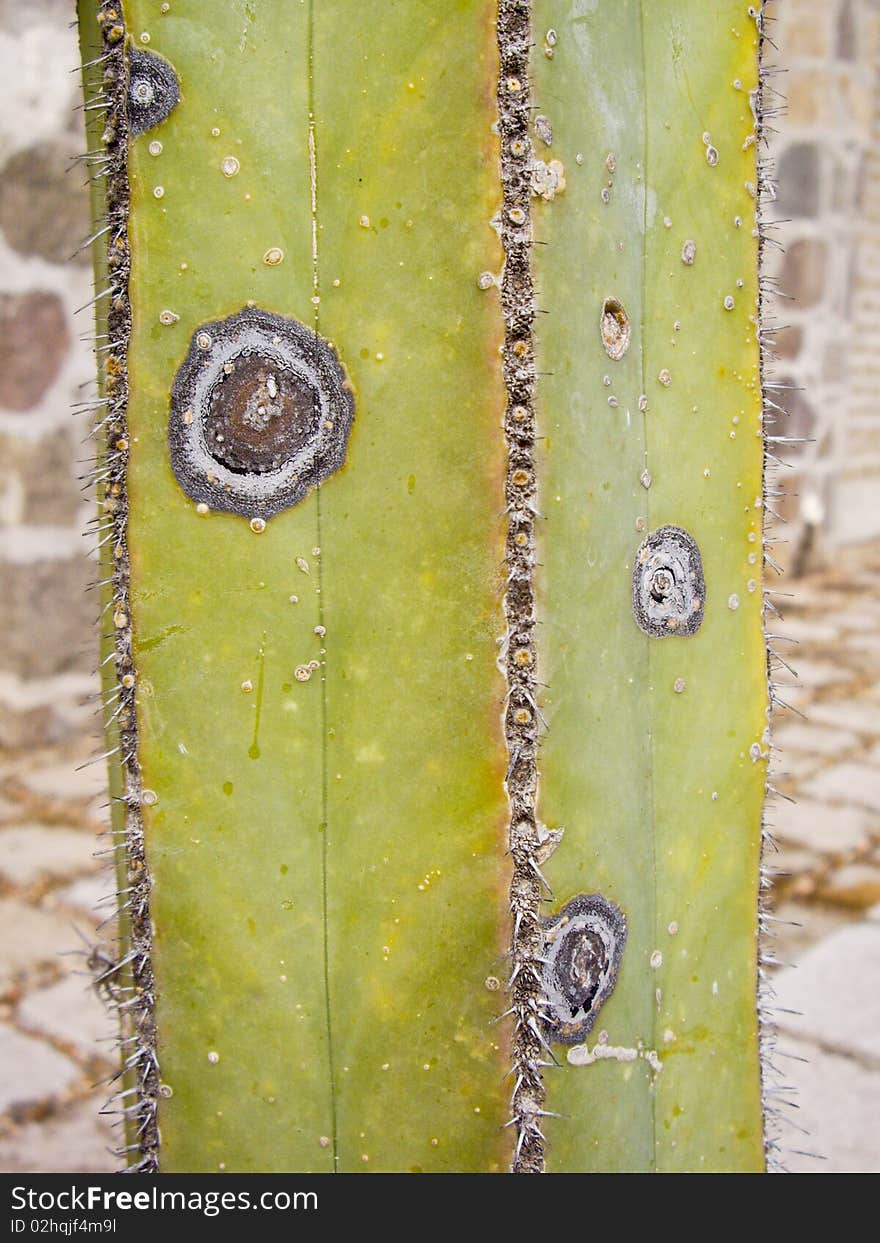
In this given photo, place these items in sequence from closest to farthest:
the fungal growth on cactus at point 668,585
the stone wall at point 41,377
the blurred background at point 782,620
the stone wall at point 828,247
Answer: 1. the fungal growth on cactus at point 668,585
2. the blurred background at point 782,620
3. the stone wall at point 41,377
4. the stone wall at point 828,247

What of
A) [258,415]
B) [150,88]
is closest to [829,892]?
[258,415]

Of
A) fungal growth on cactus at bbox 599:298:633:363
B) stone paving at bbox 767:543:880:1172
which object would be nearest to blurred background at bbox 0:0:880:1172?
stone paving at bbox 767:543:880:1172

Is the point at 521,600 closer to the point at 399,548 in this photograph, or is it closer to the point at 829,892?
the point at 399,548

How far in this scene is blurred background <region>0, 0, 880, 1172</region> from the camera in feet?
5.90

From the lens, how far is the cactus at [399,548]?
0.81 m

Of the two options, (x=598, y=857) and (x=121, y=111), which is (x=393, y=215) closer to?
(x=121, y=111)

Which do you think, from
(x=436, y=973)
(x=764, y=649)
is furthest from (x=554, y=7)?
(x=436, y=973)

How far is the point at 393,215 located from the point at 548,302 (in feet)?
0.38

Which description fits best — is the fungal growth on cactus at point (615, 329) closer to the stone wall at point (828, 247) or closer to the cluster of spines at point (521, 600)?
the cluster of spines at point (521, 600)

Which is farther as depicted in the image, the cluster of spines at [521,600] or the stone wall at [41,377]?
the stone wall at [41,377]

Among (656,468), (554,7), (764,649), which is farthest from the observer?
(764,649)

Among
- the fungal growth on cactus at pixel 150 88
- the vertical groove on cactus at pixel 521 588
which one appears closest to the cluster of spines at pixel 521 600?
the vertical groove on cactus at pixel 521 588

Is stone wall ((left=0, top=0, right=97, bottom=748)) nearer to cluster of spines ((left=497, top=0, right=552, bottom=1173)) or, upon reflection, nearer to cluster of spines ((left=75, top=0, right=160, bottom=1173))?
cluster of spines ((left=75, top=0, right=160, bottom=1173))
